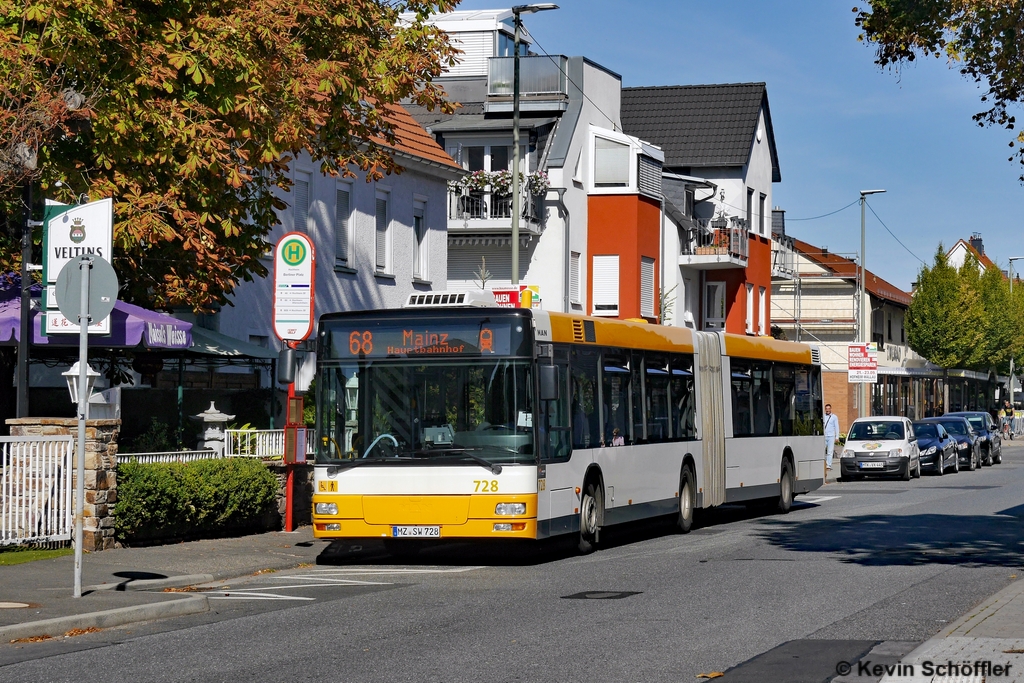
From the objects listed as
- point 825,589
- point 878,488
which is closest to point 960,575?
point 825,589

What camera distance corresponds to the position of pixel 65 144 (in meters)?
18.5

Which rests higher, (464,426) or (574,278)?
(574,278)

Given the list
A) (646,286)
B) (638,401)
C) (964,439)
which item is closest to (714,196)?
(646,286)

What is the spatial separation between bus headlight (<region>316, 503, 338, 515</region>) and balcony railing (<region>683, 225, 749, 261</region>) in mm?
35778

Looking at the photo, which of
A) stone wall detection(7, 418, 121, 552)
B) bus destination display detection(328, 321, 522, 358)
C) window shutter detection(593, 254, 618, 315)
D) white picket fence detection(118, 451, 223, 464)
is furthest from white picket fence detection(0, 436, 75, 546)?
window shutter detection(593, 254, 618, 315)

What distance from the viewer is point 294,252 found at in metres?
19.0

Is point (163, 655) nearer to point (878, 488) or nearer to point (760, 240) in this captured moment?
point (878, 488)

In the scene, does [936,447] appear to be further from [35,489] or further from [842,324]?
[842,324]

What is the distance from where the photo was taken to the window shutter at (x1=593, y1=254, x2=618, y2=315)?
4544cm

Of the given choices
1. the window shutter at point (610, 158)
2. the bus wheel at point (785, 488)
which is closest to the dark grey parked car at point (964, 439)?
the window shutter at point (610, 158)

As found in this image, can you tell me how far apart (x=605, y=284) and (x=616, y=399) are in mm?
27192

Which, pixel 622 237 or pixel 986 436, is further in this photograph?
pixel 986 436

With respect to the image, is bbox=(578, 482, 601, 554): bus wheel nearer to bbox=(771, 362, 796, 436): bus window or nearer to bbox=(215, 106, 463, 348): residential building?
bbox=(771, 362, 796, 436): bus window

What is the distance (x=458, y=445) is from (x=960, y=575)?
5.35 metres
